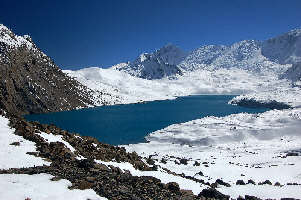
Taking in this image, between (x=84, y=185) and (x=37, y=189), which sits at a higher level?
(x=84, y=185)

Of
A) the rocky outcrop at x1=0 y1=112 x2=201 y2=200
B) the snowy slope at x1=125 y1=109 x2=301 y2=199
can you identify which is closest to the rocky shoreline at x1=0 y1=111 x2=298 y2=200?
the rocky outcrop at x1=0 y1=112 x2=201 y2=200

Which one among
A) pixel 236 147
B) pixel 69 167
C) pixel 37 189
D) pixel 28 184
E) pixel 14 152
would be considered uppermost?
pixel 236 147

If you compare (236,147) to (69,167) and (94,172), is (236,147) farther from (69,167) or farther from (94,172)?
(69,167)

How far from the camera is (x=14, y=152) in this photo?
22.5 meters

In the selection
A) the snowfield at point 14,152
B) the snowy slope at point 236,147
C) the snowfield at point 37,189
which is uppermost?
the snowy slope at point 236,147

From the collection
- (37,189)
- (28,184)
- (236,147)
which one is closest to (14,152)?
(28,184)

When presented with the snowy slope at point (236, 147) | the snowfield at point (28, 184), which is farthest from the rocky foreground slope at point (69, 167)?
the snowy slope at point (236, 147)

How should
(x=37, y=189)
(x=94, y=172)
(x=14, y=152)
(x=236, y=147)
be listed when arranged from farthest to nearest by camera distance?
(x=236, y=147) < (x=14, y=152) < (x=94, y=172) < (x=37, y=189)

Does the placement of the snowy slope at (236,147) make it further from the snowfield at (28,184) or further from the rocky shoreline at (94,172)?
the snowfield at (28,184)

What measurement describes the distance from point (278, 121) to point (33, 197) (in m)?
117

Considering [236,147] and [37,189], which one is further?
[236,147]

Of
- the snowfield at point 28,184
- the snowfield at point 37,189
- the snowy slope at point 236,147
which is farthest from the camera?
the snowy slope at point 236,147

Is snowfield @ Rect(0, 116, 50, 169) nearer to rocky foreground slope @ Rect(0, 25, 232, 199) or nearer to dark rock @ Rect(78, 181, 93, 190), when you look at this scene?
rocky foreground slope @ Rect(0, 25, 232, 199)

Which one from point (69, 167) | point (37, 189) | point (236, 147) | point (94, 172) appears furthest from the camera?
point (236, 147)
